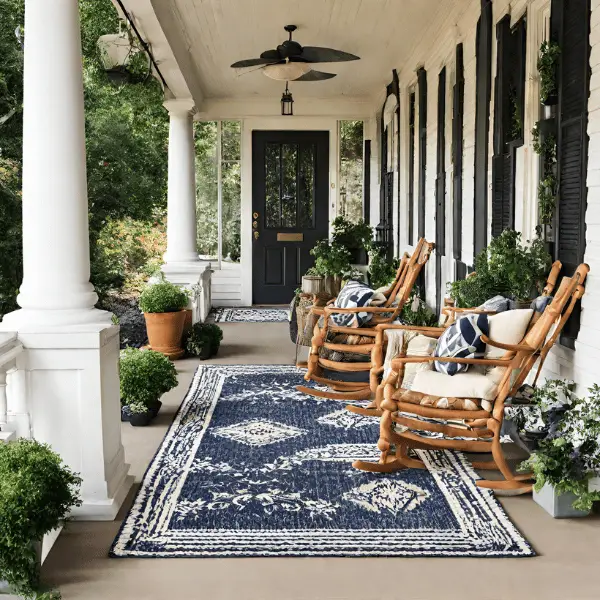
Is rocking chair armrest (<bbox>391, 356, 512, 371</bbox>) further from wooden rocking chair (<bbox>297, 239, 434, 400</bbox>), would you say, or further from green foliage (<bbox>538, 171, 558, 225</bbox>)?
wooden rocking chair (<bbox>297, 239, 434, 400</bbox>)

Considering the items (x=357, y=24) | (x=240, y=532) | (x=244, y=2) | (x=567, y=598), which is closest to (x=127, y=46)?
(x=244, y=2)

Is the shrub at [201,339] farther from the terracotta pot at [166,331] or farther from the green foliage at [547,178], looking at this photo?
the green foliage at [547,178]

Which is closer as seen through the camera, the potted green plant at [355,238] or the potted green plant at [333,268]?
the potted green plant at [333,268]

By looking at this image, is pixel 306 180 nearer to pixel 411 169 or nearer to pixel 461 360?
pixel 411 169

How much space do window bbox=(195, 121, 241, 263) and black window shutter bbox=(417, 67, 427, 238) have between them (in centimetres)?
416

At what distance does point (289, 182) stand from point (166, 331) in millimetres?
5197

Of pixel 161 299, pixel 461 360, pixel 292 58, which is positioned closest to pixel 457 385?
pixel 461 360

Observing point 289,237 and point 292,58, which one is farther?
point 289,237

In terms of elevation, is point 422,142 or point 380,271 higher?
Answer: point 422,142

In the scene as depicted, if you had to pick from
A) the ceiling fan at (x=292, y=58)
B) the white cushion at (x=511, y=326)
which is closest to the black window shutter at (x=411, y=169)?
the ceiling fan at (x=292, y=58)

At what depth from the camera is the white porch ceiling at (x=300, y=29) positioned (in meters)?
6.86

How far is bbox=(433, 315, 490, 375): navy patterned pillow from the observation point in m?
4.05

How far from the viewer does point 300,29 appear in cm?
764

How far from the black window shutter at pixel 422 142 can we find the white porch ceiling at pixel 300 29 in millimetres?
410
